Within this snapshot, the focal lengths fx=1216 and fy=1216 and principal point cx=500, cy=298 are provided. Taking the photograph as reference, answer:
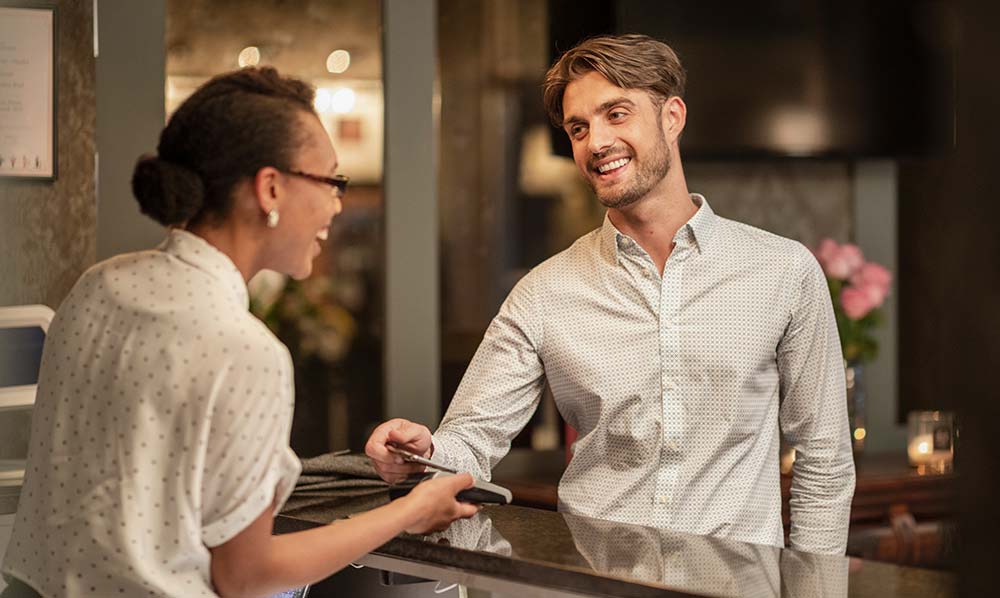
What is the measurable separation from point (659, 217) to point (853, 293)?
1.93m

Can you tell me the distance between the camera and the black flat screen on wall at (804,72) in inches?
157

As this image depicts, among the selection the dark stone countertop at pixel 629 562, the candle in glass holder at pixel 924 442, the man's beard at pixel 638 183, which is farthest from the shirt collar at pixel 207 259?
the candle in glass holder at pixel 924 442

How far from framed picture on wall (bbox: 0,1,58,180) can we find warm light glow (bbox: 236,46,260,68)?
99 cm

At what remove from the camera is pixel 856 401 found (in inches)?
153

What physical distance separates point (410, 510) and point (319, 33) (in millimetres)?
2525

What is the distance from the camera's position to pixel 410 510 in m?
1.40

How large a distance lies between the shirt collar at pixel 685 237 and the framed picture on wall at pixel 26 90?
128 centimetres

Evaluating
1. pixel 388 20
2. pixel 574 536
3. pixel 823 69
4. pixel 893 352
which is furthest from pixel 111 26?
pixel 893 352

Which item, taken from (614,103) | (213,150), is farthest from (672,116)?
(213,150)

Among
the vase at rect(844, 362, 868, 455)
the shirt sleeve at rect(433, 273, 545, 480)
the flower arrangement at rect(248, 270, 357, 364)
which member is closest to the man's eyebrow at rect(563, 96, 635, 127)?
the shirt sleeve at rect(433, 273, 545, 480)

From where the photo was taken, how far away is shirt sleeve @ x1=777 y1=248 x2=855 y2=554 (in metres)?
2.08

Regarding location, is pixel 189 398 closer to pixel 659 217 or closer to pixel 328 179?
pixel 328 179

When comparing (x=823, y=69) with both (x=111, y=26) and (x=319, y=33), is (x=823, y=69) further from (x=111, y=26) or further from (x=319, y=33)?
(x=111, y=26)

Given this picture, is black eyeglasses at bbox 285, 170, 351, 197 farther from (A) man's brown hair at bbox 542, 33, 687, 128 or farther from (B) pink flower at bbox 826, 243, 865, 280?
(B) pink flower at bbox 826, 243, 865, 280
